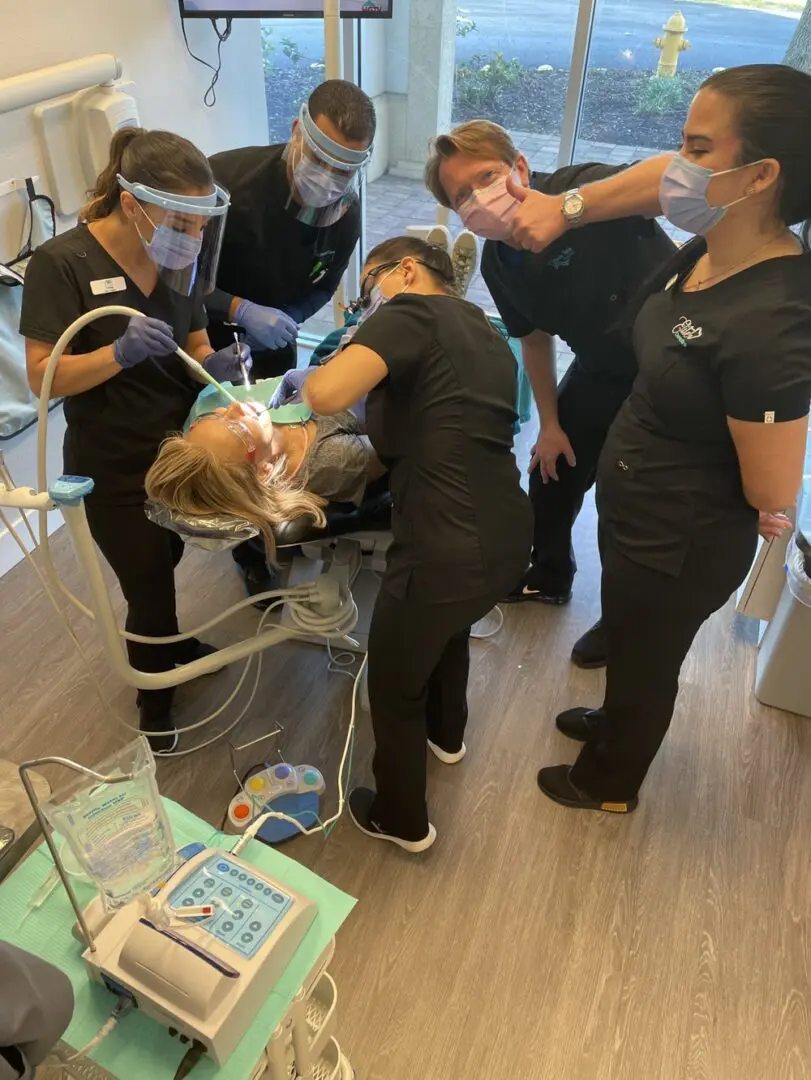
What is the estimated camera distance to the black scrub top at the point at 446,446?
50.7 inches

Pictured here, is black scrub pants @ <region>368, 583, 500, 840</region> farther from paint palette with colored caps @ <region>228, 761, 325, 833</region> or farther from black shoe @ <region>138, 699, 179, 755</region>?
black shoe @ <region>138, 699, 179, 755</region>

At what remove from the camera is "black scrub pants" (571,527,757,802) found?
4.72 feet

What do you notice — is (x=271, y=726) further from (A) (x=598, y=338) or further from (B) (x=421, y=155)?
(B) (x=421, y=155)

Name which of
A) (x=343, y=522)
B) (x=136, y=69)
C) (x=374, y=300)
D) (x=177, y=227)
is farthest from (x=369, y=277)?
(x=136, y=69)

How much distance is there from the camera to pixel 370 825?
1.84 meters

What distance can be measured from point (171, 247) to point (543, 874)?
4.97 feet

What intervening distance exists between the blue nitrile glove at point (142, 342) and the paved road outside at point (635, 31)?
210 centimetres

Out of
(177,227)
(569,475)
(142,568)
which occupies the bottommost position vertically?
(569,475)

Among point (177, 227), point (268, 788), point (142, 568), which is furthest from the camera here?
point (268, 788)

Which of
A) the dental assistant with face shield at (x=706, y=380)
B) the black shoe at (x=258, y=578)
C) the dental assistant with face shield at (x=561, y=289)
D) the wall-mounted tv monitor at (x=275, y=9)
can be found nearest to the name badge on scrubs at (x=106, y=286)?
the dental assistant with face shield at (x=561, y=289)

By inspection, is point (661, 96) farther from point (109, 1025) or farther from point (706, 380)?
point (109, 1025)

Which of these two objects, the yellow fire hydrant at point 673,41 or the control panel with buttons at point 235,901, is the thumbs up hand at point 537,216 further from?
the yellow fire hydrant at point 673,41

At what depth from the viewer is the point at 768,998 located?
1607 mm

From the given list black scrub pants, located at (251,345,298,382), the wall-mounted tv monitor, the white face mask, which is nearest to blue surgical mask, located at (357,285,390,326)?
the white face mask
